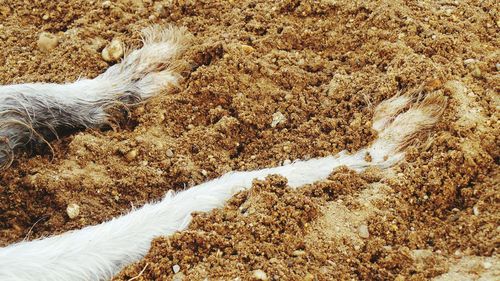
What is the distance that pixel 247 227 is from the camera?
3143 millimetres

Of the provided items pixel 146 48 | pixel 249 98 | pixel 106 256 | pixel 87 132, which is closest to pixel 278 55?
pixel 249 98

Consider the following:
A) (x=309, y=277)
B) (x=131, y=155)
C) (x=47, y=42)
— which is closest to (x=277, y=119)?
(x=131, y=155)

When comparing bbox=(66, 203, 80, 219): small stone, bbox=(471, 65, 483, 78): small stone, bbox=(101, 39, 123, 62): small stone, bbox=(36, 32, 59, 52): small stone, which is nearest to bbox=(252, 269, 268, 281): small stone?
bbox=(66, 203, 80, 219): small stone

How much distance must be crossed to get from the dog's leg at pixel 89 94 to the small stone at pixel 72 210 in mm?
583

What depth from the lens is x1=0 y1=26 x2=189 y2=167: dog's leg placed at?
4020 mm

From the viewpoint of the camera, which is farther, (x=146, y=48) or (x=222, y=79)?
(x=146, y=48)

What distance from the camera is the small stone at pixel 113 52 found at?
15.1ft

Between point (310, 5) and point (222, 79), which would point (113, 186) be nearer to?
point (222, 79)

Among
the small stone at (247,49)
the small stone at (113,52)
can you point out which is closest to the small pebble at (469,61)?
the small stone at (247,49)

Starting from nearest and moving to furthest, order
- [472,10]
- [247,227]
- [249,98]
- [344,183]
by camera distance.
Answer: [247,227], [344,183], [249,98], [472,10]

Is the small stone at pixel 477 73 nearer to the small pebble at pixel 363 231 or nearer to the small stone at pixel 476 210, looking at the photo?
the small stone at pixel 476 210

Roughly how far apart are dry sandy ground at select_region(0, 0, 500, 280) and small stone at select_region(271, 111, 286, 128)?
0.04m

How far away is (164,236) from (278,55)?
5.46 feet

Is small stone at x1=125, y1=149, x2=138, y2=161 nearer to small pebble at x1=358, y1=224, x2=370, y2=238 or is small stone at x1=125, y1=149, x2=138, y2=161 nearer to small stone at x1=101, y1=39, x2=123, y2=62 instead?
small stone at x1=101, y1=39, x2=123, y2=62
